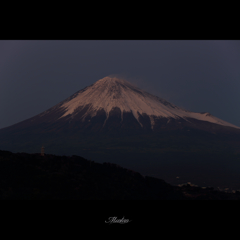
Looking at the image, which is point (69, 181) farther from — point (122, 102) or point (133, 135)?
point (122, 102)

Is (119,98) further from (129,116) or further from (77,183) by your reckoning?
(77,183)

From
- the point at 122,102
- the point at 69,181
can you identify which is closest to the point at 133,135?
the point at 122,102

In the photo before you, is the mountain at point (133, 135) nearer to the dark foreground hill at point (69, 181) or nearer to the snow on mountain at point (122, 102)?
the snow on mountain at point (122, 102)

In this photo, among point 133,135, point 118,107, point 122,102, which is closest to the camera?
point 133,135

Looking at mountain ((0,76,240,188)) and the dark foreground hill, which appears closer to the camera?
the dark foreground hill

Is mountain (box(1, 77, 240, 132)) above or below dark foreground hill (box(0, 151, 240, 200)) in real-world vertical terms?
above

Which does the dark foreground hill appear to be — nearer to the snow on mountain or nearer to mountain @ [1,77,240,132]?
mountain @ [1,77,240,132]

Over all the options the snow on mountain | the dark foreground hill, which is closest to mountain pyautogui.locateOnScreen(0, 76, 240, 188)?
the snow on mountain
